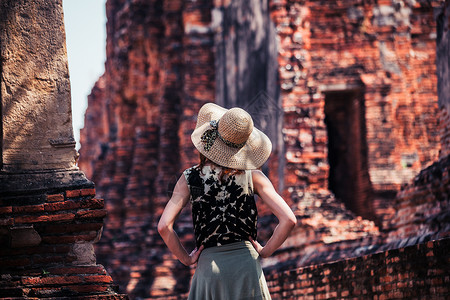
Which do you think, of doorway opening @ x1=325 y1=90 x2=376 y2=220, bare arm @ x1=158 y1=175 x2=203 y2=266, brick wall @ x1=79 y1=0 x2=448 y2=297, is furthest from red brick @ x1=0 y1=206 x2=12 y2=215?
doorway opening @ x1=325 y1=90 x2=376 y2=220

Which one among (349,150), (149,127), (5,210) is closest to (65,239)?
(5,210)

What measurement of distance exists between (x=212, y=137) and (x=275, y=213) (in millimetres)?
521

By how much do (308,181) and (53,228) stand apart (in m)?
6.64

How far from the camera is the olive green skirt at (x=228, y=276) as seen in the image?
3801mm

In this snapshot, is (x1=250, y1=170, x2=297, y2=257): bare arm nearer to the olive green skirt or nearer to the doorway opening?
the olive green skirt

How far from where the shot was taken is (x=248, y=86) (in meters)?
12.6

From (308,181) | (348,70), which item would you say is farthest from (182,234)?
(348,70)

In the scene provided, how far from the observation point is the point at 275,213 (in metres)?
4.00

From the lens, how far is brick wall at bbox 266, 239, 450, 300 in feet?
18.1

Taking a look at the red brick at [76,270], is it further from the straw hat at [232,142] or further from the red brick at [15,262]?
the straw hat at [232,142]

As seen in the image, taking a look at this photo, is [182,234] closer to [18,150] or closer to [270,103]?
[270,103]

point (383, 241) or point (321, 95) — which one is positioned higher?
point (321, 95)

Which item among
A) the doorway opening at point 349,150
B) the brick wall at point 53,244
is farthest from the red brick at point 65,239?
the doorway opening at point 349,150

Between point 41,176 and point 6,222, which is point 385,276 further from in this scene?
point 6,222
